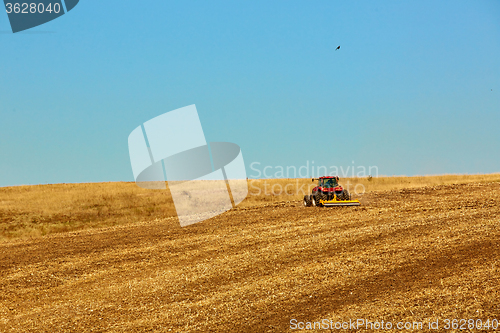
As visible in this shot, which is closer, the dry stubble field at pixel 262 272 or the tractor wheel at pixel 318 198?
the dry stubble field at pixel 262 272

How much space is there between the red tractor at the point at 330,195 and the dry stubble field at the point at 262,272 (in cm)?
148

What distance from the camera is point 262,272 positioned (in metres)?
12.8

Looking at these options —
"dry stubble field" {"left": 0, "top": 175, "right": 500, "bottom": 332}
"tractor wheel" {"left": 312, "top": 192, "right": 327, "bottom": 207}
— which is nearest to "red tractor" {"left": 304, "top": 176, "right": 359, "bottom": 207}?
"tractor wheel" {"left": 312, "top": 192, "right": 327, "bottom": 207}

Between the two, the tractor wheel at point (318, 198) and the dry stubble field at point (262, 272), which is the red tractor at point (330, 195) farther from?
the dry stubble field at point (262, 272)

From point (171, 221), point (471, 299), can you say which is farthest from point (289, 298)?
point (171, 221)

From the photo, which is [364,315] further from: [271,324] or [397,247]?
[397,247]

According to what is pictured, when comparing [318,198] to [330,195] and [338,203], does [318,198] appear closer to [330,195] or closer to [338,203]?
[330,195]

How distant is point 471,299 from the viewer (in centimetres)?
970

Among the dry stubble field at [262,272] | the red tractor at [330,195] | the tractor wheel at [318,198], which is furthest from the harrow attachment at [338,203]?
the dry stubble field at [262,272]

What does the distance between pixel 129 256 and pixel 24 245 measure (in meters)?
6.45

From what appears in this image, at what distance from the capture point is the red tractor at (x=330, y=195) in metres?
23.1

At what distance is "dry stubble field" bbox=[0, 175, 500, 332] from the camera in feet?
32.5

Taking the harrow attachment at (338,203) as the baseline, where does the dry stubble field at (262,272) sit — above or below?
above

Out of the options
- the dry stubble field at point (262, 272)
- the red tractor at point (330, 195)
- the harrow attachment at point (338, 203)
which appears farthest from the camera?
the red tractor at point (330, 195)
